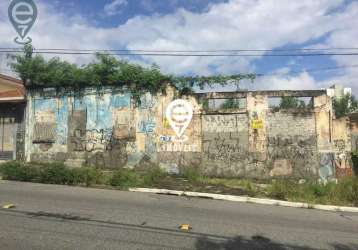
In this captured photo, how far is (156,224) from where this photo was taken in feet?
25.1

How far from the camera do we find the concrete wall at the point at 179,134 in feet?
53.1

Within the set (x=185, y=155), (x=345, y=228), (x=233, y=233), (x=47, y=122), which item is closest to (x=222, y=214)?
(x=233, y=233)

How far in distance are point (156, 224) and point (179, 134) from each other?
9816mm

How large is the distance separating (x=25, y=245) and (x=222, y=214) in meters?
4.82

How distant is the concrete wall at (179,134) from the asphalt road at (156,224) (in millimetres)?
5446

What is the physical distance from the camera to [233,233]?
23.6 ft

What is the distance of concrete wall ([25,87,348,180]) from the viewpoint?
16188 millimetres

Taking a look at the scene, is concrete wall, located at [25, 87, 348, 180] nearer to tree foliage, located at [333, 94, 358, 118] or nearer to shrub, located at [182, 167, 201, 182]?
shrub, located at [182, 167, 201, 182]

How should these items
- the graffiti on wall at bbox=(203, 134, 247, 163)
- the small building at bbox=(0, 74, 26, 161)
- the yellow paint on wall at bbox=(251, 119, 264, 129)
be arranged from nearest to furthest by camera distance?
the yellow paint on wall at bbox=(251, 119, 264, 129) → the graffiti on wall at bbox=(203, 134, 247, 163) → the small building at bbox=(0, 74, 26, 161)

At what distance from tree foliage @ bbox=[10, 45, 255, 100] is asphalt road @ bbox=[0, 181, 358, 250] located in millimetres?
6958

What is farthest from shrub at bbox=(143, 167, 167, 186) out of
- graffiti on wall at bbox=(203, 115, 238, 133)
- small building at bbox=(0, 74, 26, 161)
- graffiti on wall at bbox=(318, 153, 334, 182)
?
small building at bbox=(0, 74, 26, 161)

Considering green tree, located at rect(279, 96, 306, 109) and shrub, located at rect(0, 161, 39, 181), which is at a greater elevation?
green tree, located at rect(279, 96, 306, 109)

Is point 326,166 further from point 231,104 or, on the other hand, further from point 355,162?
point 231,104

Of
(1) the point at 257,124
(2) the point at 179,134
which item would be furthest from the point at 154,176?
(1) the point at 257,124
